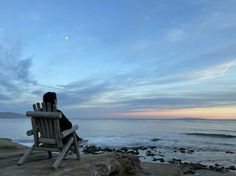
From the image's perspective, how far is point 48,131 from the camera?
8.53m

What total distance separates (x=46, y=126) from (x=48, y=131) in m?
0.14

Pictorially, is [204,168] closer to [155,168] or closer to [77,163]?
[155,168]

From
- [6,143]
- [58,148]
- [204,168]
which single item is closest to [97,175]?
[58,148]

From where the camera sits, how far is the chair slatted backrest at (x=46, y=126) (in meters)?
8.29

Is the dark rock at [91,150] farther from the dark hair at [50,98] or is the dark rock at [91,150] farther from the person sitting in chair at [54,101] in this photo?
the dark hair at [50,98]

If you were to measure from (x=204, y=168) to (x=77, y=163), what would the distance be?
12692 millimetres

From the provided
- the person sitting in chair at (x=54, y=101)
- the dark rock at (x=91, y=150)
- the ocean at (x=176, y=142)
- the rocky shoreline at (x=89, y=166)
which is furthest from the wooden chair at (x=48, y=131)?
the dark rock at (x=91, y=150)

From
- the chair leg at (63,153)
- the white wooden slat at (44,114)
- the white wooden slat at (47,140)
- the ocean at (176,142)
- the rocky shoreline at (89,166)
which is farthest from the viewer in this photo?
the ocean at (176,142)

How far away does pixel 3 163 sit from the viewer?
30.5ft

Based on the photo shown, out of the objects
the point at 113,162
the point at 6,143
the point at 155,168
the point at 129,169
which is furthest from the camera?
the point at 6,143

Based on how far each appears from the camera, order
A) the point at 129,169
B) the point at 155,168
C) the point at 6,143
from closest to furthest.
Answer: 1. the point at 129,169
2. the point at 155,168
3. the point at 6,143

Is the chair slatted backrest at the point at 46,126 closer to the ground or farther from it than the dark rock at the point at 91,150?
farther from it

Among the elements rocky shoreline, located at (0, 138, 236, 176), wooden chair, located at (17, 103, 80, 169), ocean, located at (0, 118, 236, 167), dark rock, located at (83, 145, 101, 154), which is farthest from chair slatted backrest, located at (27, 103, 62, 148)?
dark rock, located at (83, 145, 101, 154)

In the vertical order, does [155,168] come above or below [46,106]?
below
